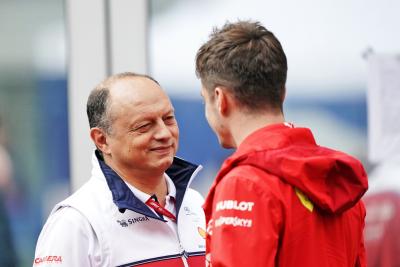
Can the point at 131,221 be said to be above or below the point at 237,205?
below

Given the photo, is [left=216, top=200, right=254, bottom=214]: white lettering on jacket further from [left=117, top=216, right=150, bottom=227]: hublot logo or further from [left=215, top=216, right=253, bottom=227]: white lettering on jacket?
[left=117, top=216, right=150, bottom=227]: hublot logo

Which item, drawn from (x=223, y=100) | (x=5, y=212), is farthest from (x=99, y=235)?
(x=5, y=212)

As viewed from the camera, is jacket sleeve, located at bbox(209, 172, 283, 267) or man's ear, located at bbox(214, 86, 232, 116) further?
man's ear, located at bbox(214, 86, 232, 116)

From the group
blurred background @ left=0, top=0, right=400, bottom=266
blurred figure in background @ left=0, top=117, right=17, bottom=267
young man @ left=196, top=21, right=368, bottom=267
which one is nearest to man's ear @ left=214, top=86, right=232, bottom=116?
young man @ left=196, top=21, right=368, bottom=267

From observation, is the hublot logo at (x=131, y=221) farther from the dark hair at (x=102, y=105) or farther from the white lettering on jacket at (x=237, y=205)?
the white lettering on jacket at (x=237, y=205)

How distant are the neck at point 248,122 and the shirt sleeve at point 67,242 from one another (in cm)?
66

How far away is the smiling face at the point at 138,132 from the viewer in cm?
301

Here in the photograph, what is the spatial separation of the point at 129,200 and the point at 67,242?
26cm

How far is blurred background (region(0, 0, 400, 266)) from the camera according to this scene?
14.7ft

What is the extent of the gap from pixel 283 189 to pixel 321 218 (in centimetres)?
15

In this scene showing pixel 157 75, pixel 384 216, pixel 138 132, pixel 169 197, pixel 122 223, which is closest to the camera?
pixel 122 223

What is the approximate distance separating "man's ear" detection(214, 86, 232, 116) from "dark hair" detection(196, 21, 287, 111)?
15mm

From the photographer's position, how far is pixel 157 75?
15.0 feet

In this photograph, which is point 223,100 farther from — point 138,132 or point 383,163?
point 383,163
